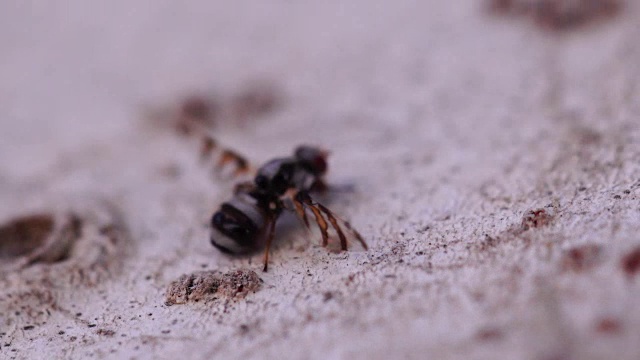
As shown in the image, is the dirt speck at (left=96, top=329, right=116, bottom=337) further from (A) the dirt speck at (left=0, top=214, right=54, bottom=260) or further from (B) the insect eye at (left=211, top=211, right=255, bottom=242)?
(A) the dirt speck at (left=0, top=214, right=54, bottom=260)

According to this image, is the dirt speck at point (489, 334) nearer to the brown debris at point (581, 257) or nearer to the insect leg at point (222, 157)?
the brown debris at point (581, 257)

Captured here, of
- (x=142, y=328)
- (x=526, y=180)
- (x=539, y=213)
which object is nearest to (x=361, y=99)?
(x=526, y=180)

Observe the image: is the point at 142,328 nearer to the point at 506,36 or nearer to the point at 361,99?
the point at 361,99

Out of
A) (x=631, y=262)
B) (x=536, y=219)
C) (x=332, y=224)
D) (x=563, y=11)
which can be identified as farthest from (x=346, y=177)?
(x=563, y=11)

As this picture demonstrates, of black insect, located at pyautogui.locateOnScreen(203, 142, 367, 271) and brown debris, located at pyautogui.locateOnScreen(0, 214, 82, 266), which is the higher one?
brown debris, located at pyautogui.locateOnScreen(0, 214, 82, 266)

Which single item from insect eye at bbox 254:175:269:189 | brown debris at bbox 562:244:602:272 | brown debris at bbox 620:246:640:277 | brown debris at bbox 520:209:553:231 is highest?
insect eye at bbox 254:175:269:189

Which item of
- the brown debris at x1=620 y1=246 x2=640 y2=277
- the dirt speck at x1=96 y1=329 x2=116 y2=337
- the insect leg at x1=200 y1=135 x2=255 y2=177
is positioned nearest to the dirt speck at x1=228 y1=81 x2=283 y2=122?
the insect leg at x1=200 y1=135 x2=255 y2=177
